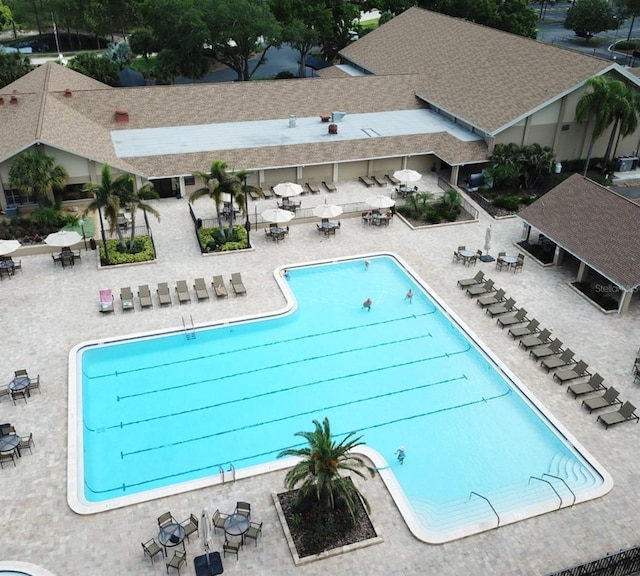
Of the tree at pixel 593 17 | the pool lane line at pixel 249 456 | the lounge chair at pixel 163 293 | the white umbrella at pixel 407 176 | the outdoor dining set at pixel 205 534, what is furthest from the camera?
the tree at pixel 593 17

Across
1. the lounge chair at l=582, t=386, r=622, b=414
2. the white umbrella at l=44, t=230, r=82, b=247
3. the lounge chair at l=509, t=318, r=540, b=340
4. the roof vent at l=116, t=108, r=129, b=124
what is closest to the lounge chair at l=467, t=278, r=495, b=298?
the lounge chair at l=509, t=318, r=540, b=340

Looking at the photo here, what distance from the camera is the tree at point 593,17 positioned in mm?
88562

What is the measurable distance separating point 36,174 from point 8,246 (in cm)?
529

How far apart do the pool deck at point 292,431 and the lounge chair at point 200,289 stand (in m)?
0.45

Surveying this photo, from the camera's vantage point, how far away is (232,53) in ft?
202

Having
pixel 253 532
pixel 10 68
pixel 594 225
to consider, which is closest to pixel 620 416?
pixel 594 225

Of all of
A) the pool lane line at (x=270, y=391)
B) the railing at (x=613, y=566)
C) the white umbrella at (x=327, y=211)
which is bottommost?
the pool lane line at (x=270, y=391)

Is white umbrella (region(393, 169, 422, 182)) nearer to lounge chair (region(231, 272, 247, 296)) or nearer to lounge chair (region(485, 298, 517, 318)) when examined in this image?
lounge chair (region(485, 298, 517, 318))

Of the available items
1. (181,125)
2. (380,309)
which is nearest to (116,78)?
(181,125)

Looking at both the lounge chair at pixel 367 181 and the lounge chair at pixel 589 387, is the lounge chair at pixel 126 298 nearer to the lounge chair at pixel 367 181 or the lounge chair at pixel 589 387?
the lounge chair at pixel 367 181

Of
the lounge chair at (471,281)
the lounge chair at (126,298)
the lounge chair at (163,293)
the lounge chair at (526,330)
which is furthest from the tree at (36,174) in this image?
the lounge chair at (526,330)

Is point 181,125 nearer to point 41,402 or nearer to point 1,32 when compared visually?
point 41,402

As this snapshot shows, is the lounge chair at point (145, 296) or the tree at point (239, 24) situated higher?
the tree at point (239, 24)

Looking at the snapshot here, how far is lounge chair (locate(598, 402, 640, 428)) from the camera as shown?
73.0 ft
